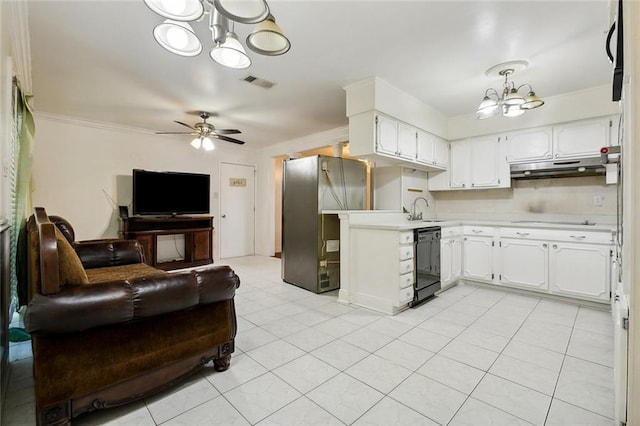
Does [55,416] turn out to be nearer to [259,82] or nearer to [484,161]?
[259,82]

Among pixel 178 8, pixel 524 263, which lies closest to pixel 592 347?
pixel 524 263

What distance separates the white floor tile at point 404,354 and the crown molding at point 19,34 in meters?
3.28

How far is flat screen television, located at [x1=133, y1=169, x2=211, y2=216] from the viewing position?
5.00 meters

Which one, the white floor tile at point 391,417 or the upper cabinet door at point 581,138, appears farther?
the upper cabinet door at point 581,138

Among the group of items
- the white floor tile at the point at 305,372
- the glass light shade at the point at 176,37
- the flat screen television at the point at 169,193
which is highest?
the glass light shade at the point at 176,37

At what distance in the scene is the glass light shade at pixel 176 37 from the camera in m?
1.89

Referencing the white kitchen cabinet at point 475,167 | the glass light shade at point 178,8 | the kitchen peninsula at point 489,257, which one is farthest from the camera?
the white kitchen cabinet at point 475,167

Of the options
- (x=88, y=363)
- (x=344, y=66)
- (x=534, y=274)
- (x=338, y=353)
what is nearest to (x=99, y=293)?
(x=88, y=363)

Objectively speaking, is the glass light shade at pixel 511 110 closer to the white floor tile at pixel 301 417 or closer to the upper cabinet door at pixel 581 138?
the upper cabinet door at pixel 581 138

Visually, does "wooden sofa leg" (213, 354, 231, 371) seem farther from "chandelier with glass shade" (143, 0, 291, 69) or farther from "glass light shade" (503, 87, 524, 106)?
"glass light shade" (503, 87, 524, 106)

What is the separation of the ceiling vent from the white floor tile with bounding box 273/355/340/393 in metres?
2.83

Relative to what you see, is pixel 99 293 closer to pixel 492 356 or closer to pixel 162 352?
pixel 162 352

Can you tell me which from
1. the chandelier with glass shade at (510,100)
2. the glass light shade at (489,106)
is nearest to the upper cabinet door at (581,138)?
the chandelier with glass shade at (510,100)

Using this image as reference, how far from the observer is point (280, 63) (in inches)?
114
